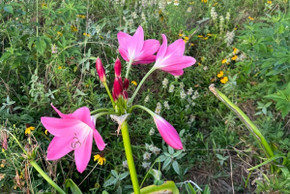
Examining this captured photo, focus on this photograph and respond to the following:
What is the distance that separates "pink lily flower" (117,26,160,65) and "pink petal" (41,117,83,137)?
10.6 inches

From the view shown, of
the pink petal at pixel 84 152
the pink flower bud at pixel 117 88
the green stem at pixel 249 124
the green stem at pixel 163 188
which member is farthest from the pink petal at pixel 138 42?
the green stem at pixel 163 188

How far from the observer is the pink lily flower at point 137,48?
1.04m

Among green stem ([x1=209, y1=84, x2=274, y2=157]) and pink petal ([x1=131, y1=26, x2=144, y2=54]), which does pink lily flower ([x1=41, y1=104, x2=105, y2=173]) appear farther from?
green stem ([x1=209, y1=84, x2=274, y2=157])

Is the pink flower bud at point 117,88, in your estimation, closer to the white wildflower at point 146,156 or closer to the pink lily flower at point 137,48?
the pink lily flower at point 137,48

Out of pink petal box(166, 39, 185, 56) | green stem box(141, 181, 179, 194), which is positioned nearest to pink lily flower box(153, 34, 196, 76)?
pink petal box(166, 39, 185, 56)

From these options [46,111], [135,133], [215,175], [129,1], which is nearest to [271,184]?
[215,175]

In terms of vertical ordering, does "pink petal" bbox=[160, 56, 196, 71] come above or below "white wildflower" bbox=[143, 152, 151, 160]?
above

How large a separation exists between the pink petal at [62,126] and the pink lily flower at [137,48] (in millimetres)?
268

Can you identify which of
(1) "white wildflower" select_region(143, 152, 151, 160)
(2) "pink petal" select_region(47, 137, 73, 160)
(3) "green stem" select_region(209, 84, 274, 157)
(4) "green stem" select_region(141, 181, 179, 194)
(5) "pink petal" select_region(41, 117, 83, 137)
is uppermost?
(5) "pink petal" select_region(41, 117, 83, 137)

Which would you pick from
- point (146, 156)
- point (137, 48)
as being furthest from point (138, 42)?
point (146, 156)

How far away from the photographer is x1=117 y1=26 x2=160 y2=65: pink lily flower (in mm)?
1035

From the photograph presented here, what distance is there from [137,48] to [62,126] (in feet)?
1.06

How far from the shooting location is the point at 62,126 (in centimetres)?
89

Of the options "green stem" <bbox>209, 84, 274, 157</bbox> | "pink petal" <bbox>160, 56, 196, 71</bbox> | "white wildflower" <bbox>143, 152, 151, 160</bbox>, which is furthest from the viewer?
"white wildflower" <bbox>143, 152, 151, 160</bbox>
